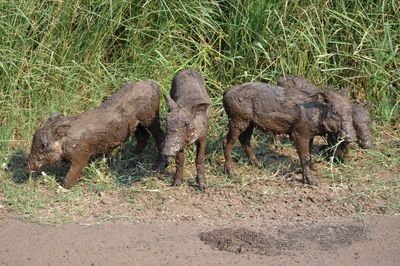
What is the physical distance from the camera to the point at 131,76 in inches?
313

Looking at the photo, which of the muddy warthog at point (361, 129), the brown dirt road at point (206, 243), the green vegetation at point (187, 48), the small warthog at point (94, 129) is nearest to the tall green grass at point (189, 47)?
the green vegetation at point (187, 48)

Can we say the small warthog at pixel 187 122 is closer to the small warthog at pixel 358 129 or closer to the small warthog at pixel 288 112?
the small warthog at pixel 288 112

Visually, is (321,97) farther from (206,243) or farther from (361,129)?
(206,243)

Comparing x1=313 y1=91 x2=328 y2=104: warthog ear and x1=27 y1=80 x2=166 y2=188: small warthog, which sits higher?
x1=313 y1=91 x2=328 y2=104: warthog ear

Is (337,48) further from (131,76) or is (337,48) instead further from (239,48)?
(131,76)

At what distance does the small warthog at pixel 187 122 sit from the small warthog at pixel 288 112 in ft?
1.07

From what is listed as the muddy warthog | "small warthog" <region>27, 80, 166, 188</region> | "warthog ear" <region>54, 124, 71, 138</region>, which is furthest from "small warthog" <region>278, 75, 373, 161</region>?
"warthog ear" <region>54, 124, 71, 138</region>

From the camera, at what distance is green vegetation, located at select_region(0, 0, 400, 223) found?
25.4 feet

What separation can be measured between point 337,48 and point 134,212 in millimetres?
3116

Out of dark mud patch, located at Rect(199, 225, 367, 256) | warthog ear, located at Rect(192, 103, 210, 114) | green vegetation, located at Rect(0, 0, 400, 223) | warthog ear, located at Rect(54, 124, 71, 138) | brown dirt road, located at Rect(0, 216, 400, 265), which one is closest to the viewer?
brown dirt road, located at Rect(0, 216, 400, 265)

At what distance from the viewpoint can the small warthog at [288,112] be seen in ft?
20.6

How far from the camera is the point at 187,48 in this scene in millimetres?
8086

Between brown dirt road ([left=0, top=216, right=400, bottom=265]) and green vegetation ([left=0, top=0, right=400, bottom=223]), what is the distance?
6.06 feet

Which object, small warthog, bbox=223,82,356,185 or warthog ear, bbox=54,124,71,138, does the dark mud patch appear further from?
warthog ear, bbox=54,124,71,138
